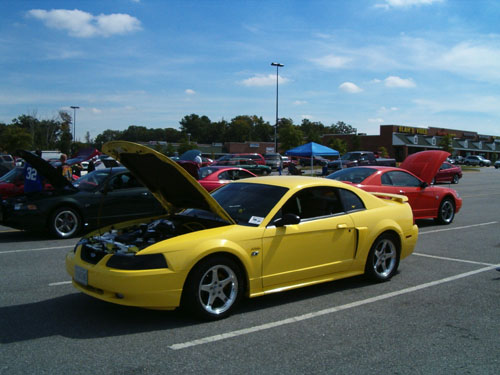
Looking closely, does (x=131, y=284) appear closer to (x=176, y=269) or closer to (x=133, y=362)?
(x=176, y=269)

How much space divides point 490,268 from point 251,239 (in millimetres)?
4388

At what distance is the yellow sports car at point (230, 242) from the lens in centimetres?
436

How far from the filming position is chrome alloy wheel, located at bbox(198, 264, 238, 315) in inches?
180

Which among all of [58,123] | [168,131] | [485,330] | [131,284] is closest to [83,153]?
[131,284]

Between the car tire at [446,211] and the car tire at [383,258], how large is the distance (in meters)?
5.89

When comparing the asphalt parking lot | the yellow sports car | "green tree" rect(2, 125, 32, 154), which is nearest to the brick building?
"green tree" rect(2, 125, 32, 154)

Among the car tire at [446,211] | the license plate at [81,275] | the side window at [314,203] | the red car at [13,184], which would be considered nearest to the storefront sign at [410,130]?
the car tire at [446,211]

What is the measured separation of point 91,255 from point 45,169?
16.1 feet

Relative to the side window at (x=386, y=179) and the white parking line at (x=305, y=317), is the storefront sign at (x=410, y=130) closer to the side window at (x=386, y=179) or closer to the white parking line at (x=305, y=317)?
the side window at (x=386, y=179)

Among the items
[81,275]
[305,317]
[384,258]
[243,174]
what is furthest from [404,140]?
[81,275]

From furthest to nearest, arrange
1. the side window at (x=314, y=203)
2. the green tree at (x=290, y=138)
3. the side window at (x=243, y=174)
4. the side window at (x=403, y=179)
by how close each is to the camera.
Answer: the green tree at (x=290, y=138) < the side window at (x=243, y=174) < the side window at (x=403, y=179) < the side window at (x=314, y=203)

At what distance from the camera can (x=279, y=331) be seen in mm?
4395

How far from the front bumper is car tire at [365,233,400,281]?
109 inches

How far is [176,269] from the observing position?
4.33 meters
